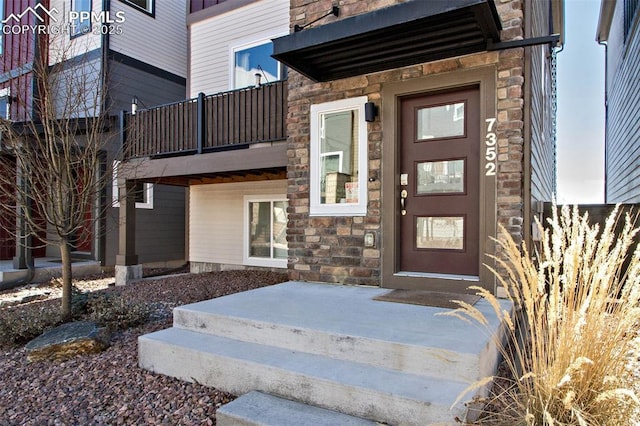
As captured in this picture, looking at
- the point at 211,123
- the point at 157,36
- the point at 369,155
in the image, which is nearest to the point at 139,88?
the point at 157,36

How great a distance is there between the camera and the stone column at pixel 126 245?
7316 millimetres

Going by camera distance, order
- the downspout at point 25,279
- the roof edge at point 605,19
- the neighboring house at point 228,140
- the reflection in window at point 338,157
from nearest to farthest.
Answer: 1. the reflection in window at point 338,157
2. the neighboring house at point 228,140
3. the downspout at point 25,279
4. the roof edge at point 605,19

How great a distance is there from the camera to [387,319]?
9.71ft

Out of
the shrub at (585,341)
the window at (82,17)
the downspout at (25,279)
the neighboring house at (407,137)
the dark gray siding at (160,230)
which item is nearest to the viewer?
the shrub at (585,341)

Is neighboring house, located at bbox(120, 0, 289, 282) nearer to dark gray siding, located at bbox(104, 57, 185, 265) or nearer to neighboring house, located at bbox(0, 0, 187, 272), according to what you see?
dark gray siding, located at bbox(104, 57, 185, 265)

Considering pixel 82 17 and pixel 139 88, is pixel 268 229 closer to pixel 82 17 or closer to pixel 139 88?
pixel 139 88

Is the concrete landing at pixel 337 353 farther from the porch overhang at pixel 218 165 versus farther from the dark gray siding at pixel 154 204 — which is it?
the dark gray siding at pixel 154 204

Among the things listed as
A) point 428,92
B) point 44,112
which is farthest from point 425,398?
point 44,112

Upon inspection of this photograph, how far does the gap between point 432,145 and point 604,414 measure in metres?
2.79

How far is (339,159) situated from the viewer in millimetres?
4559

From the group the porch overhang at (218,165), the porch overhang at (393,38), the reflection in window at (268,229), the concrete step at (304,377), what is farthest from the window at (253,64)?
the concrete step at (304,377)

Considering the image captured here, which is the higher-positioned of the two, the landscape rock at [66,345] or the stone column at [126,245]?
the stone column at [126,245]

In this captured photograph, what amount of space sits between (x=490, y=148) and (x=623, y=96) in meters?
6.88

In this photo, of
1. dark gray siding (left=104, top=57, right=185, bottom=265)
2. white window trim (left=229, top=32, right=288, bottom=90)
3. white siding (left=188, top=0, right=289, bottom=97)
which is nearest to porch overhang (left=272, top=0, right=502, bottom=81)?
white window trim (left=229, top=32, right=288, bottom=90)
